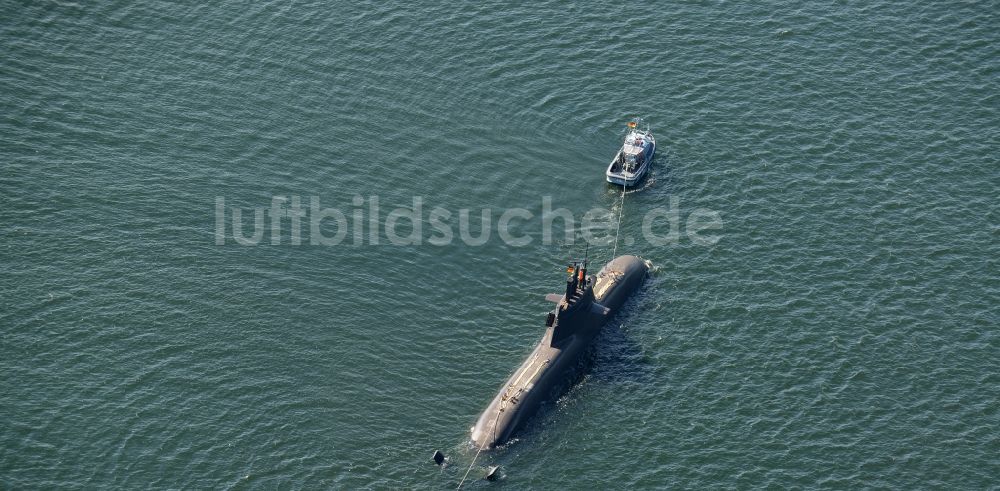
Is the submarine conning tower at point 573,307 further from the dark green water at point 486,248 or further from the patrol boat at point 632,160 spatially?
the patrol boat at point 632,160

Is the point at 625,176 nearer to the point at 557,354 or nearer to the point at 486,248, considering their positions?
the point at 486,248

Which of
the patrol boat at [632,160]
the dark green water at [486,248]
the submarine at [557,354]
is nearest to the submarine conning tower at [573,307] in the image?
the submarine at [557,354]

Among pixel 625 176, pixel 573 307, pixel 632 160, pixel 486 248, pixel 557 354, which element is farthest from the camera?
pixel 632 160

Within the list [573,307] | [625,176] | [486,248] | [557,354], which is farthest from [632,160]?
[557,354]

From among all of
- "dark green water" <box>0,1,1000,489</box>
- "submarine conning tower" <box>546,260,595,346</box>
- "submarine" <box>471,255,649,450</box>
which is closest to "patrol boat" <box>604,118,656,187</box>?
"dark green water" <box>0,1,1000,489</box>

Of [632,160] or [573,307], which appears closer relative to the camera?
[573,307]

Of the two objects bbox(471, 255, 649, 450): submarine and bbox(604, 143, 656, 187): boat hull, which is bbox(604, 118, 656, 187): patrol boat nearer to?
bbox(604, 143, 656, 187): boat hull

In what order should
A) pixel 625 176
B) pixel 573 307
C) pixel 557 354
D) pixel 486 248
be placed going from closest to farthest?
pixel 557 354 < pixel 573 307 < pixel 486 248 < pixel 625 176
